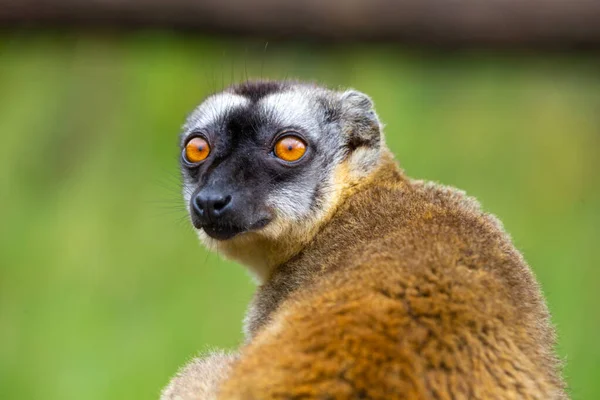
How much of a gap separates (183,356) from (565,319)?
3575mm

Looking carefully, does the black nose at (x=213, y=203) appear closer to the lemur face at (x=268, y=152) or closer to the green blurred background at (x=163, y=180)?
the lemur face at (x=268, y=152)

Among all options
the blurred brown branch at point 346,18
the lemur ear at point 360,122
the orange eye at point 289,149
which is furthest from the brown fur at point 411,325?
the blurred brown branch at point 346,18

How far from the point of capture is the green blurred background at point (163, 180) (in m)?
9.23

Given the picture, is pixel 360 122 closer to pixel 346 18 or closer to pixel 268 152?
pixel 268 152

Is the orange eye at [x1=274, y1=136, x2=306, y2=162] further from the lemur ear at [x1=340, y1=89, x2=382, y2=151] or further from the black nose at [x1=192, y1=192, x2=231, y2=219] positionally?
the black nose at [x1=192, y1=192, x2=231, y2=219]

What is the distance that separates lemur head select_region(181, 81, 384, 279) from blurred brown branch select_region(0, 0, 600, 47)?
79 centimetres

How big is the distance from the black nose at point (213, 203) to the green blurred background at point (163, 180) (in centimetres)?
260

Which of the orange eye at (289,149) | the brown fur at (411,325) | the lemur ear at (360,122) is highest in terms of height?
the lemur ear at (360,122)

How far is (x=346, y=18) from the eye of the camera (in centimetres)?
726

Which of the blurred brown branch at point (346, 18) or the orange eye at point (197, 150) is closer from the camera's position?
the orange eye at point (197, 150)

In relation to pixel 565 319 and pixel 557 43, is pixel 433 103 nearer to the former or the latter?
pixel 565 319

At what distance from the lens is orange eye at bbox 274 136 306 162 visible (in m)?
6.07

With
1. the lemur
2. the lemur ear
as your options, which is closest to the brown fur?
the lemur

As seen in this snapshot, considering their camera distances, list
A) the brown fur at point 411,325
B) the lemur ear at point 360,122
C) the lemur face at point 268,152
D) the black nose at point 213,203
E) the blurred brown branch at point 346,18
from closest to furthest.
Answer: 1. the brown fur at point 411,325
2. the black nose at point 213,203
3. the lemur face at point 268,152
4. the lemur ear at point 360,122
5. the blurred brown branch at point 346,18
